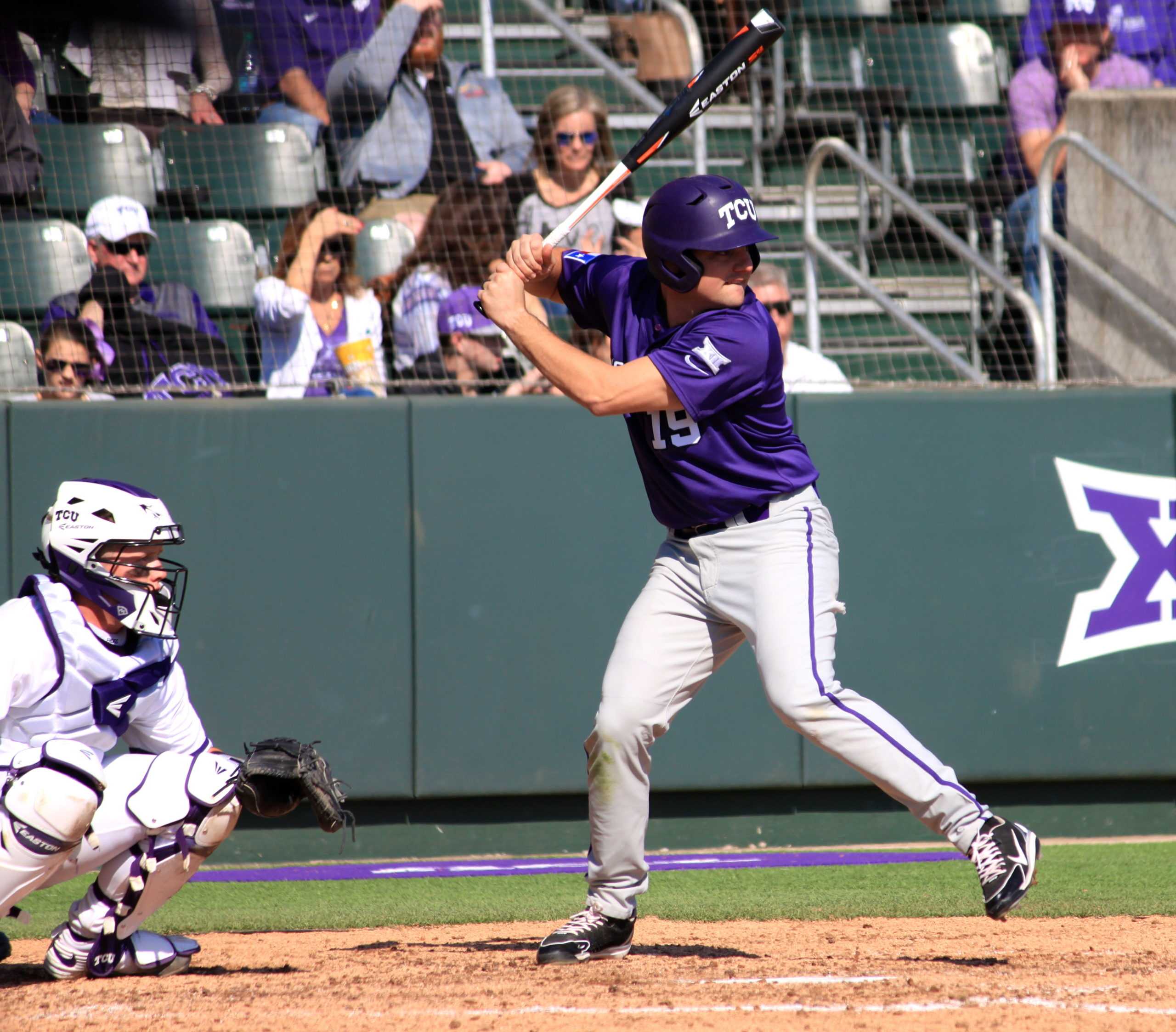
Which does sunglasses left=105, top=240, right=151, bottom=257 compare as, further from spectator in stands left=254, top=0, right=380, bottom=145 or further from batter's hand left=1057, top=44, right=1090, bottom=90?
batter's hand left=1057, top=44, right=1090, bottom=90

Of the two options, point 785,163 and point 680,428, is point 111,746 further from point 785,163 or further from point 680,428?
point 785,163

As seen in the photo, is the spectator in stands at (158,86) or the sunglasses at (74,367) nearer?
the spectator in stands at (158,86)

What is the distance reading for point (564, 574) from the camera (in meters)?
6.01

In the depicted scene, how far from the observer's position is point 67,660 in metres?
3.46

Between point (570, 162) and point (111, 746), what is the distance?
13.0 feet

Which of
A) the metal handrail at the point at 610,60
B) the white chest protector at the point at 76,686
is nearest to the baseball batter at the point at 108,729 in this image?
the white chest protector at the point at 76,686

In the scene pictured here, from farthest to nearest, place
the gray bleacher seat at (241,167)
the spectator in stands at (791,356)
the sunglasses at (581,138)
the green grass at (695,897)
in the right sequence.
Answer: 1. the sunglasses at (581,138)
2. the gray bleacher seat at (241,167)
3. the spectator in stands at (791,356)
4. the green grass at (695,897)

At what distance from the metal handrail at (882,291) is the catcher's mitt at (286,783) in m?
3.71

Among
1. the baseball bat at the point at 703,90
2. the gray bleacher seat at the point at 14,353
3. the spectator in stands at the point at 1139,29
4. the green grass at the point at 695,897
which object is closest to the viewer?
the baseball bat at the point at 703,90

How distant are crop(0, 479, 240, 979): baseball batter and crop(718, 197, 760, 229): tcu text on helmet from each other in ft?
5.23

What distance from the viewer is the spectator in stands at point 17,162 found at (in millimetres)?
5984

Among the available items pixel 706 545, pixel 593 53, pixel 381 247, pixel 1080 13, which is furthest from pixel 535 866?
pixel 1080 13

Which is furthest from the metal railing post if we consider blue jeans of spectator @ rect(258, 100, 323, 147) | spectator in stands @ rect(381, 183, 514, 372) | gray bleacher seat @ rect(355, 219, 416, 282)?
gray bleacher seat @ rect(355, 219, 416, 282)

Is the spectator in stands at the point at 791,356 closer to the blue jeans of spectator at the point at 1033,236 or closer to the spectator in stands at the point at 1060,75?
the blue jeans of spectator at the point at 1033,236
